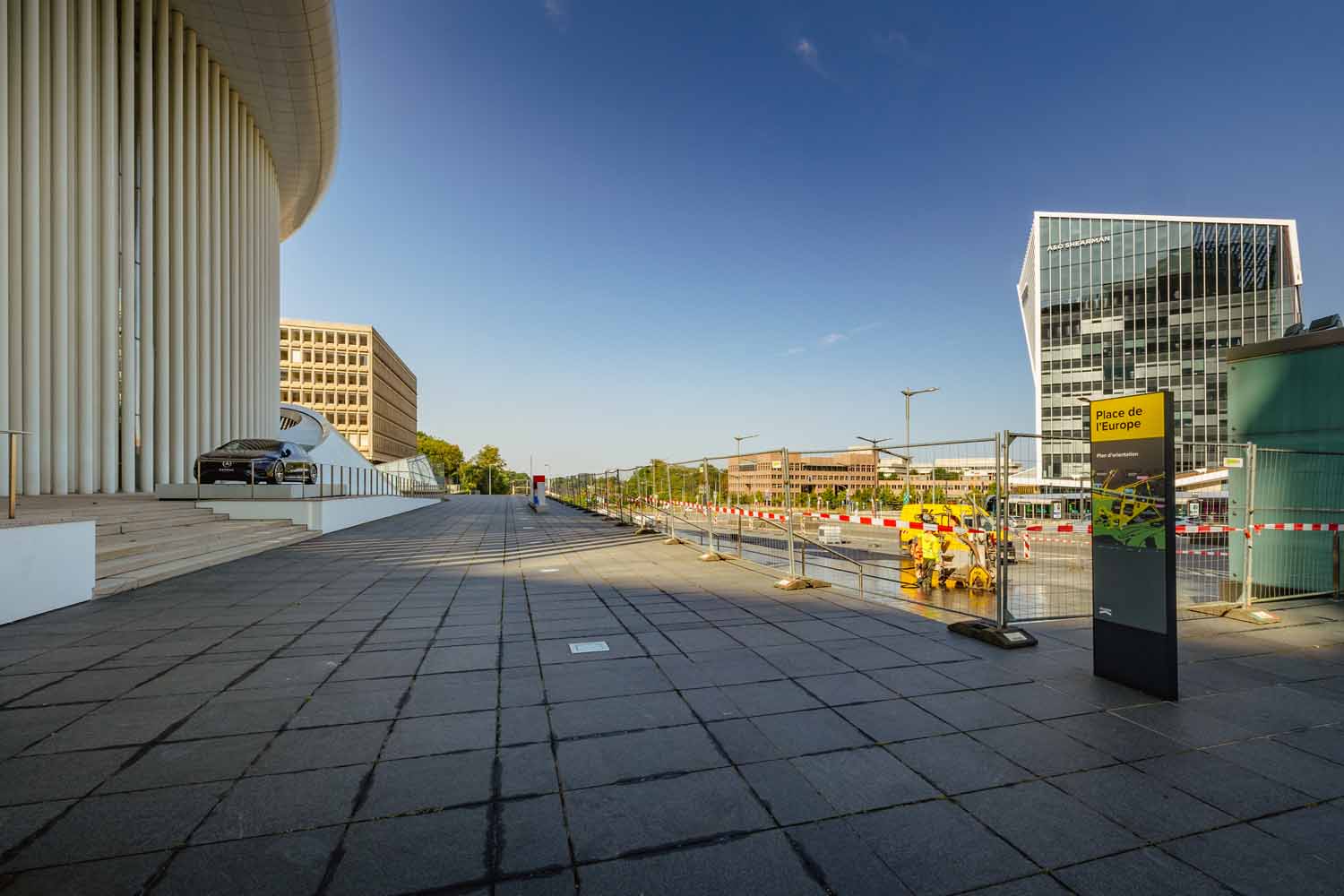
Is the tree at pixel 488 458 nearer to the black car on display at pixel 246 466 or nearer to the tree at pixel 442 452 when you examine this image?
the tree at pixel 442 452

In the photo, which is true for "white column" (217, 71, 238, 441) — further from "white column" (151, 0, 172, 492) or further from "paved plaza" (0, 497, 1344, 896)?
"paved plaza" (0, 497, 1344, 896)

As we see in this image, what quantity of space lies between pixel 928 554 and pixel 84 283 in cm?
2239

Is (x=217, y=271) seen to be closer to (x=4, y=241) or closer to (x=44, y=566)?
(x=4, y=241)

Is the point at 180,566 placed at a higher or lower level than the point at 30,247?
lower

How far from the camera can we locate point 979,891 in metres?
2.21

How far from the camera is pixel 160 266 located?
20625 mm

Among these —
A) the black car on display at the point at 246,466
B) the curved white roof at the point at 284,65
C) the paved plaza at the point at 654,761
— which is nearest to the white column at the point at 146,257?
the curved white roof at the point at 284,65

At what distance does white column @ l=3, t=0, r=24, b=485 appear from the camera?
1494 centimetres

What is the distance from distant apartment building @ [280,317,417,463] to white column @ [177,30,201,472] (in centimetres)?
6080

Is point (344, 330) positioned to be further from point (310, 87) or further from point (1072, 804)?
point (1072, 804)

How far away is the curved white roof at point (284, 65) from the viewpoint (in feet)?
75.6

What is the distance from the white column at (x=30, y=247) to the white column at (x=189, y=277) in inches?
271

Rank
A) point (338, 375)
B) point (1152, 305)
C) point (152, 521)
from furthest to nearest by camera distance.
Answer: point (338, 375)
point (1152, 305)
point (152, 521)

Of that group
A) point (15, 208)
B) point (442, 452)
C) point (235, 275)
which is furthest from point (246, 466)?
point (442, 452)
